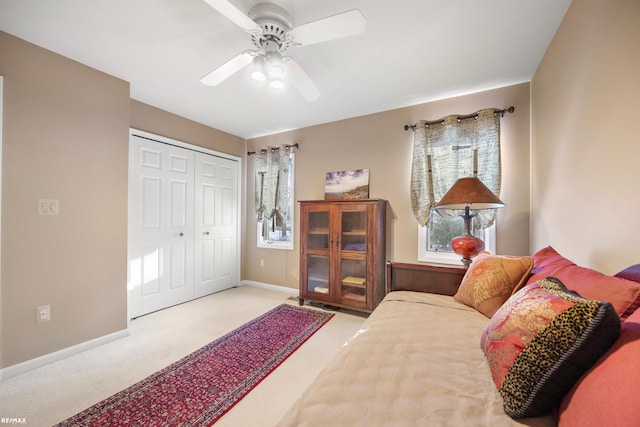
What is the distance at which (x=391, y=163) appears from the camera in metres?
3.06

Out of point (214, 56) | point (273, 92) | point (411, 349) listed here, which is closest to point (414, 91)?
point (273, 92)

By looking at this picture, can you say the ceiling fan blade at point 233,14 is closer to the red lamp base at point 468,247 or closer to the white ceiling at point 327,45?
the white ceiling at point 327,45

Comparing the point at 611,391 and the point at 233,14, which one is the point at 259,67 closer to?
the point at 233,14

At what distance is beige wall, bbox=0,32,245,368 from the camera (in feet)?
6.13

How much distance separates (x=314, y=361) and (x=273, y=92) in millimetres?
2558

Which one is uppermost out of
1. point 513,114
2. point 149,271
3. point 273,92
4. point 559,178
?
point 273,92

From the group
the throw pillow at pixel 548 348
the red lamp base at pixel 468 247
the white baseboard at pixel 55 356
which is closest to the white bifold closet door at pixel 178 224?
the white baseboard at pixel 55 356

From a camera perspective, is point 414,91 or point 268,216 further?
point 268,216

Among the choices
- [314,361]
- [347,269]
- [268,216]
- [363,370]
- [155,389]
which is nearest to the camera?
[363,370]

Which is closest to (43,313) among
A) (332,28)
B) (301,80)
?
(301,80)

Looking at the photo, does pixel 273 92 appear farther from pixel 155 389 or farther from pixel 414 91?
pixel 155 389

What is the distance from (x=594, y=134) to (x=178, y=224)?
384cm

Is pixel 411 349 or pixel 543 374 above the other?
pixel 543 374

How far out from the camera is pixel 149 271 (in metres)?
3.01
